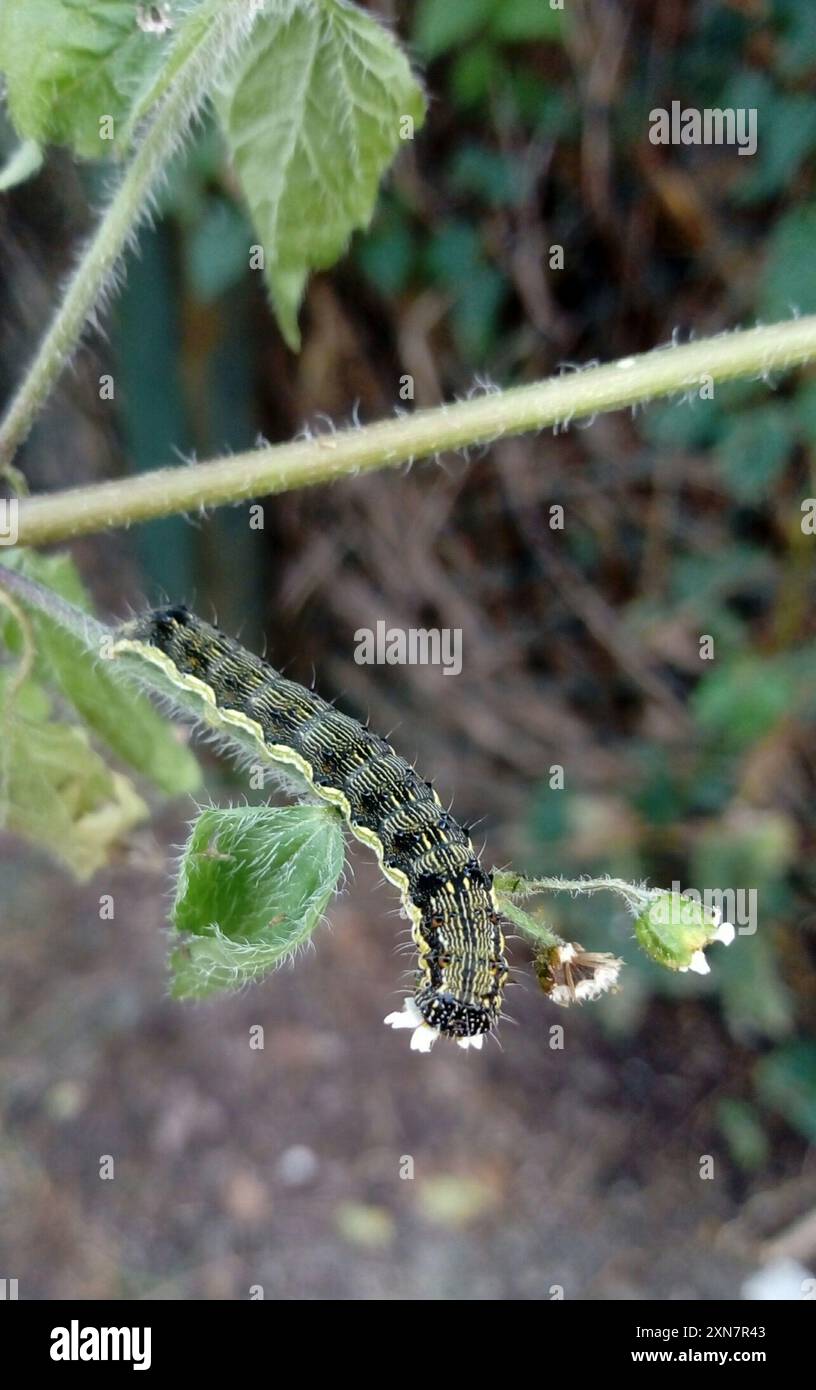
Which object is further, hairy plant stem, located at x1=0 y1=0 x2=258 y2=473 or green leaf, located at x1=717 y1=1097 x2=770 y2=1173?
green leaf, located at x1=717 y1=1097 x2=770 y2=1173

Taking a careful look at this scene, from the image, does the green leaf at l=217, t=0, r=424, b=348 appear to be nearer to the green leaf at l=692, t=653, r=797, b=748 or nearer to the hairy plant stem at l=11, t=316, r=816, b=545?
the hairy plant stem at l=11, t=316, r=816, b=545

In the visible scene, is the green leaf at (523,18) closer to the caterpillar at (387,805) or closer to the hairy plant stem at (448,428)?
the caterpillar at (387,805)

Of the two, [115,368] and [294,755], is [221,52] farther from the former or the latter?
[115,368]

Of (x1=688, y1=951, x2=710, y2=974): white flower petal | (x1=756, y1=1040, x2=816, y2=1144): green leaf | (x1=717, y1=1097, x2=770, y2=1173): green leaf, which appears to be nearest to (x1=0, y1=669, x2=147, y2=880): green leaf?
(x1=688, y1=951, x2=710, y2=974): white flower petal

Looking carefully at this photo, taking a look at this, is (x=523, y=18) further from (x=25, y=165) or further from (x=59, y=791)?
(x=59, y=791)

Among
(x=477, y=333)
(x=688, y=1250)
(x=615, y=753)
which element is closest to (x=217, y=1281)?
(x=688, y=1250)

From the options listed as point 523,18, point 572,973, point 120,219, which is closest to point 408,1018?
point 572,973
